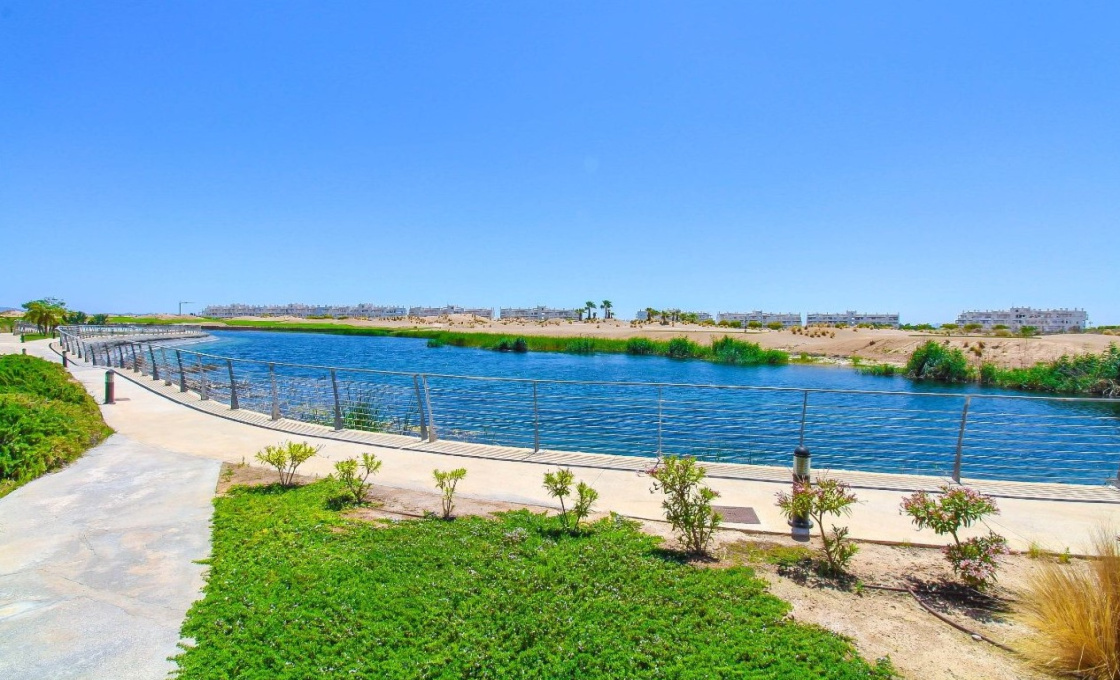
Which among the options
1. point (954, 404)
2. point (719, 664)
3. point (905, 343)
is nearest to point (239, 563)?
point (719, 664)

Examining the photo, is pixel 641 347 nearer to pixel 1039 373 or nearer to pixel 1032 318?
pixel 1039 373

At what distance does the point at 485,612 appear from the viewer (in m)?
3.90

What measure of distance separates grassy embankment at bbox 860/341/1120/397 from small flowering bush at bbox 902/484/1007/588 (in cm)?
3008

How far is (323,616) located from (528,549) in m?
1.78

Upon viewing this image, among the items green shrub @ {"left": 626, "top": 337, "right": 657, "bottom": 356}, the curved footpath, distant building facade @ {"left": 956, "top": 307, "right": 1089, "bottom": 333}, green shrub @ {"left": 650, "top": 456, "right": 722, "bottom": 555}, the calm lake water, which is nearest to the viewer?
the curved footpath

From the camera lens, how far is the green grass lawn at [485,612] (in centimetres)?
332

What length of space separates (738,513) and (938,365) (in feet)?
123

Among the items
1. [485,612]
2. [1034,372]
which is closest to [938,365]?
[1034,372]

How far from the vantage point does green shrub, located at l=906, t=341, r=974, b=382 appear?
35000mm

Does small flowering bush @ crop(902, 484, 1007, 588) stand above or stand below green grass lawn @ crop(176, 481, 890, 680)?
above

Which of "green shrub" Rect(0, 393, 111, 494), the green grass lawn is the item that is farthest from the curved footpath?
the green grass lawn

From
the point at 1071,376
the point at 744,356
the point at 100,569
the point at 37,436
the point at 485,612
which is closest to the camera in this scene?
the point at 485,612

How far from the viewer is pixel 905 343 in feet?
169

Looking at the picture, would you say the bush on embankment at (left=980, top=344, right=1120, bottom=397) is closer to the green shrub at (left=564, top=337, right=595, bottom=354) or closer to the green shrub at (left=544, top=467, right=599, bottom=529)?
the green shrub at (left=544, top=467, right=599, bottom=529)
